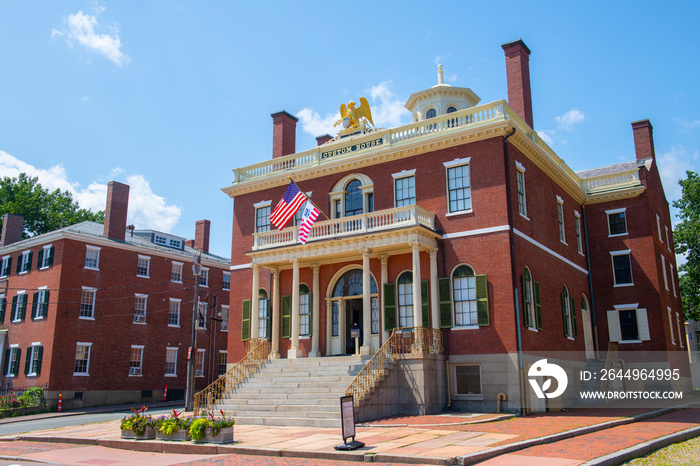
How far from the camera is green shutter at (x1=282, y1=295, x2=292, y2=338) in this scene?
25406 mm

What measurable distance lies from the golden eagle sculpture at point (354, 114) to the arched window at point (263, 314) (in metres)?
9.04

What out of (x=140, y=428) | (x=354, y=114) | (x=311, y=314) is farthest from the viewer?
(x=354, y=114)

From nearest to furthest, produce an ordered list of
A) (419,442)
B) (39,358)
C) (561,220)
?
(419,442), (561,220), (39,358)

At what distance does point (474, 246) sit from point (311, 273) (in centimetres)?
759

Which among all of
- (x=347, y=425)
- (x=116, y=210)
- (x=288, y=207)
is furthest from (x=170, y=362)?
(x=347, y=425)

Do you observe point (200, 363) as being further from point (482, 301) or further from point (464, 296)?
point (482, 301)

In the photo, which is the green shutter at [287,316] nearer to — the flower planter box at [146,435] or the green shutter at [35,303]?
the flower planter box at [146,435]

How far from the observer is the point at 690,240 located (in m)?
38.6

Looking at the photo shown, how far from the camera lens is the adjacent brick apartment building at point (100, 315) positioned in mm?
33250

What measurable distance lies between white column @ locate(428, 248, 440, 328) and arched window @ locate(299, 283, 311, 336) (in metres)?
6.07

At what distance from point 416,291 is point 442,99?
1198 centimetres

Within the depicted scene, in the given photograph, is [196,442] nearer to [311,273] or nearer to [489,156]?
[311,273]

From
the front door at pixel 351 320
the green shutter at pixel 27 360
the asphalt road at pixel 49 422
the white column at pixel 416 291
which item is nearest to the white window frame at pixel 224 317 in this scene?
the green shutter at pixel 27 360

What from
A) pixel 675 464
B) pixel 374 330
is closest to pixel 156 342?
pixel 374 330
